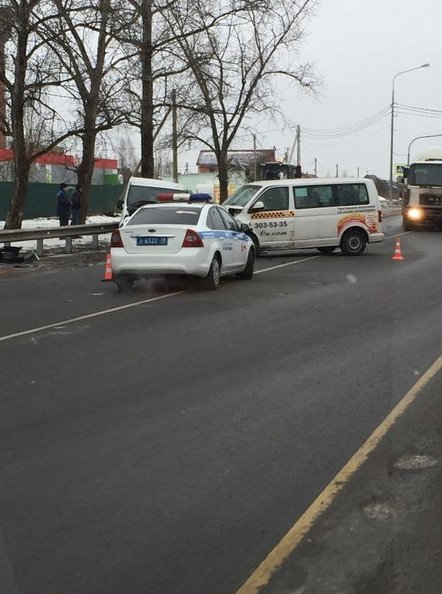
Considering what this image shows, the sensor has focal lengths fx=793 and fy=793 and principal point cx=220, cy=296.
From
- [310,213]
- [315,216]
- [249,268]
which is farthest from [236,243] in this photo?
[315,216]

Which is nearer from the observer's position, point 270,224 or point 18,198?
point 270,224

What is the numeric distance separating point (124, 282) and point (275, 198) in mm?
6788

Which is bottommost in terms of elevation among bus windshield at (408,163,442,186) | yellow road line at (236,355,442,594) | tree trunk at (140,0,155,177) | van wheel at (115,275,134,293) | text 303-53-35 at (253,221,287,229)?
yellow road line at (236,355,442,594)

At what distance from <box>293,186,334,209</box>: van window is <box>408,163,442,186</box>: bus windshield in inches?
498

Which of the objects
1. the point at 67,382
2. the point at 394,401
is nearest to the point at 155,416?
the point at 67,382

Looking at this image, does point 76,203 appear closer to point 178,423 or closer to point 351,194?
point 351,194

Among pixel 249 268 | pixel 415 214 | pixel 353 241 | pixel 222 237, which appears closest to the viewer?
pixel 222 237

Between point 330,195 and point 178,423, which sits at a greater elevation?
point 330,195

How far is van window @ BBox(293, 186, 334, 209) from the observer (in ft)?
63.7

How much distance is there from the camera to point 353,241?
20.2 m

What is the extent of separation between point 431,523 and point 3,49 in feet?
71.2

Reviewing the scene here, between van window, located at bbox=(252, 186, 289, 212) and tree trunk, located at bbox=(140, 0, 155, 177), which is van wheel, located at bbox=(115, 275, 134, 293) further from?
tree trunk, located at bbox=(140, 0, 155, 177)

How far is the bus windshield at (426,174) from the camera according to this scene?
31.0 meters

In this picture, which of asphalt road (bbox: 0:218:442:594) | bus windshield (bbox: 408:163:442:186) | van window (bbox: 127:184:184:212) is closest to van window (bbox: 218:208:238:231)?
asphalt road (bbox: 0:218:442:594)
